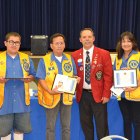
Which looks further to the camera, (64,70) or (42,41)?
(42,41)

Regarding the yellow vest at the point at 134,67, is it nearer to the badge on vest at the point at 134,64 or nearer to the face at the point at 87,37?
the badge on vest at the point at 134,64

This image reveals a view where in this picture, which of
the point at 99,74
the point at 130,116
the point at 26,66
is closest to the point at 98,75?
the point at 99,74

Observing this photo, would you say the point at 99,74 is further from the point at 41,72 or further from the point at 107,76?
the point at 41,72

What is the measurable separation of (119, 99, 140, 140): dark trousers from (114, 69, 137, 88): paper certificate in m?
0.21

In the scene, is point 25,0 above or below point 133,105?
above

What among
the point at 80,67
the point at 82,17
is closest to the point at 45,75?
the point at 80,67

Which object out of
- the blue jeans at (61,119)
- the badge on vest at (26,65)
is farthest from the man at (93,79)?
the badge on vest at (26,65)

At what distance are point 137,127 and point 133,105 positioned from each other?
29cm

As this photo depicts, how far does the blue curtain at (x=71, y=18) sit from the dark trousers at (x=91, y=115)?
7.16m

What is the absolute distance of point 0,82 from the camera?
10.4ft

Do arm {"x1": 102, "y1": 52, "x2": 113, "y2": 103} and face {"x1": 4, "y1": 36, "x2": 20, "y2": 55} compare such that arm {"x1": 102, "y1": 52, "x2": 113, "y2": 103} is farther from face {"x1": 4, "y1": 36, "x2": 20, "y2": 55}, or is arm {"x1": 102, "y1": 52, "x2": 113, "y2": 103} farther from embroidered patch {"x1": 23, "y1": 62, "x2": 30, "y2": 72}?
face {"x1": 4, "y1": 36, "x2": 20, "y2": 55}

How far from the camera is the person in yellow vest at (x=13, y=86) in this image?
3215 mm

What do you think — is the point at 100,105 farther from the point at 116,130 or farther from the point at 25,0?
the point at 25,0

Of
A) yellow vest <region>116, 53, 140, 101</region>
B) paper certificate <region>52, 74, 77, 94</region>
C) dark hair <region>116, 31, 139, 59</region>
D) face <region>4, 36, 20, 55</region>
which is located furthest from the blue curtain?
face <region>4, 36, 20, 55</region>
